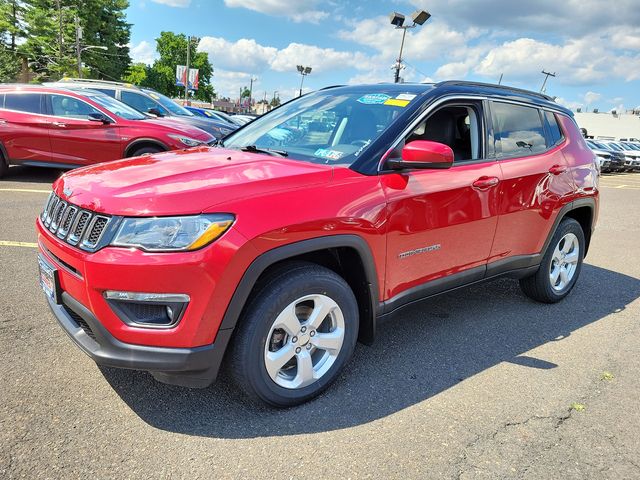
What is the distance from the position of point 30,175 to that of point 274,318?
9042 millimetres

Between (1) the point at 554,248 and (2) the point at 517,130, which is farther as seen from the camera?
(1) the point at 554,248

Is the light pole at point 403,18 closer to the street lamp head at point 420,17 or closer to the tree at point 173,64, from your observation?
the street lamp head at point 420,17

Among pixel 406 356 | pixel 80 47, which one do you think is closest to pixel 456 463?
pixel 406 356

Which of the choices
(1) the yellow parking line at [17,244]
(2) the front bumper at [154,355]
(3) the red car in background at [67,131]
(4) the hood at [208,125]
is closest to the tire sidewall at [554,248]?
(2) the front bumper at [154,355]

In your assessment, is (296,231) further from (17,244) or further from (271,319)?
(17,244)

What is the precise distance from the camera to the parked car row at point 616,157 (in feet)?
82.3

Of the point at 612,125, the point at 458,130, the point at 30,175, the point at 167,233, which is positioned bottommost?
the point at 30,175

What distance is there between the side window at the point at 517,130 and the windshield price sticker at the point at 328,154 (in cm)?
135

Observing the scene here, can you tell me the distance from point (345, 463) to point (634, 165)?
107ft

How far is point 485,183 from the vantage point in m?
3.34

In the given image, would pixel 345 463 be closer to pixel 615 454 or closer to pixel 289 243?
pixel 289 243

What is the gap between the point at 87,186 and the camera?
8.07 ft

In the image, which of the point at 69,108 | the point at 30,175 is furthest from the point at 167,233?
the point at 30,175

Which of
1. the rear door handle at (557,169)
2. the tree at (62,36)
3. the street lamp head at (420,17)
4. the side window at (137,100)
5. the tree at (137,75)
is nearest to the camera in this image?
the rear door handle at (557,169)
